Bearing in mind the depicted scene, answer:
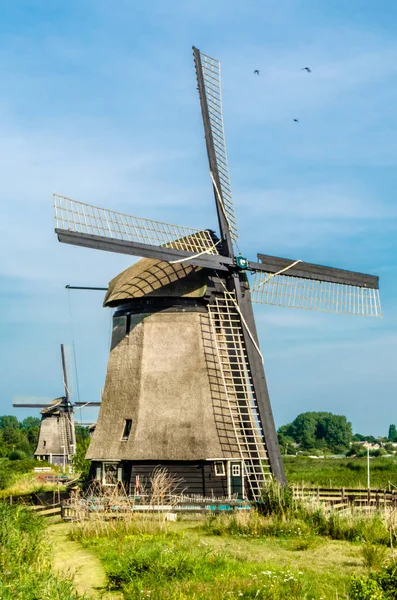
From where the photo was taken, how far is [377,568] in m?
12.9

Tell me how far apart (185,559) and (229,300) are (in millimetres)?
9626

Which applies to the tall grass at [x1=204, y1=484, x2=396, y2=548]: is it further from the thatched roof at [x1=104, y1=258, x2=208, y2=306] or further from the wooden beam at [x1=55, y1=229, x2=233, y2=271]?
the wooden beam at [x1=55, y1=229, x2=233, y2=271]

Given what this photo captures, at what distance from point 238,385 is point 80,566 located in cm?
824

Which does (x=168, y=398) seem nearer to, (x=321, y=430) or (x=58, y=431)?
(x=58, y=431)

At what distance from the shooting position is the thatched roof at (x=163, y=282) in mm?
20938

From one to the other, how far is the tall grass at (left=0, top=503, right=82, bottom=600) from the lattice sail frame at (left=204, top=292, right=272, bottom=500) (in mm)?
6797

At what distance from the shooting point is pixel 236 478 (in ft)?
67.0

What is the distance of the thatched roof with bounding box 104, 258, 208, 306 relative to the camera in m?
20.9

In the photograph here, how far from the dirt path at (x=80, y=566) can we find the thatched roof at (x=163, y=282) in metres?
6.53

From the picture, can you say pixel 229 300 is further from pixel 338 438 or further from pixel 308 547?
pixel 338 438

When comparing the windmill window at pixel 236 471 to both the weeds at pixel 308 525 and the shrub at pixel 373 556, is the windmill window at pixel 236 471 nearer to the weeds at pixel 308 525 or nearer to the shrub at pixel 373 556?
the weeds at pixel 308 525

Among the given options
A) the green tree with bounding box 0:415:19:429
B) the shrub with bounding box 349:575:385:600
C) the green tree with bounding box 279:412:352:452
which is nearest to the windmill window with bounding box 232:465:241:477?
the shrub with bounding box 349:575:385:600

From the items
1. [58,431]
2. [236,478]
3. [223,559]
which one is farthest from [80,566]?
[58,431]

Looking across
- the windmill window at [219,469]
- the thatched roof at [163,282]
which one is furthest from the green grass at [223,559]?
the thatched roof at [163,282]
